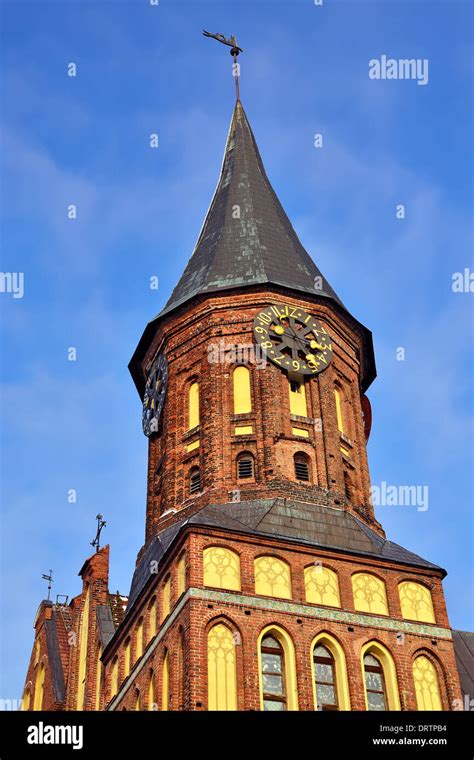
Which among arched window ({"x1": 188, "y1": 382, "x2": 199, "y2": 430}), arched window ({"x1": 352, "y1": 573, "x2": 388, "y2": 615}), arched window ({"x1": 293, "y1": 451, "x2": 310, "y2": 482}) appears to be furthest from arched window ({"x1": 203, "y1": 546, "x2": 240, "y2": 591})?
arched window ({"x1": 188, "y1": 382, "x2": 199, "y2": 430})

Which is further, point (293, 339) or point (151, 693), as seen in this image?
point (293, 339)

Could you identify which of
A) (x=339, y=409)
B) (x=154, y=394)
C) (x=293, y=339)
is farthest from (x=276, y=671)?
(x=154, y=394)

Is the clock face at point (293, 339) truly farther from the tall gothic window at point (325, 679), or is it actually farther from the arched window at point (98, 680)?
the arched window at point (98, 680)

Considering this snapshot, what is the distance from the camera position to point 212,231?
40.4 metres

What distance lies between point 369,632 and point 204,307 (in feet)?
37.6

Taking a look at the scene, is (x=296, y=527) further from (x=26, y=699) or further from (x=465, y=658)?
(x=26, y=699)

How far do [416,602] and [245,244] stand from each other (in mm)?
13287

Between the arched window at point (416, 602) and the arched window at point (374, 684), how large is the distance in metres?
1.57

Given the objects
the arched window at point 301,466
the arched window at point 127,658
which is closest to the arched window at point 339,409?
the arched window at point 301,466

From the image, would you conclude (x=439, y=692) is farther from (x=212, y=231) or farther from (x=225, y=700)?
(x=212, y=231)

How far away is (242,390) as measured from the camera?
112 feet

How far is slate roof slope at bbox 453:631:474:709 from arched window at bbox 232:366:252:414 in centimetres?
865

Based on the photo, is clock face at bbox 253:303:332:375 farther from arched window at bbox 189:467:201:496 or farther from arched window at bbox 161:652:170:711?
arched window at bbox 161:652:170:711
